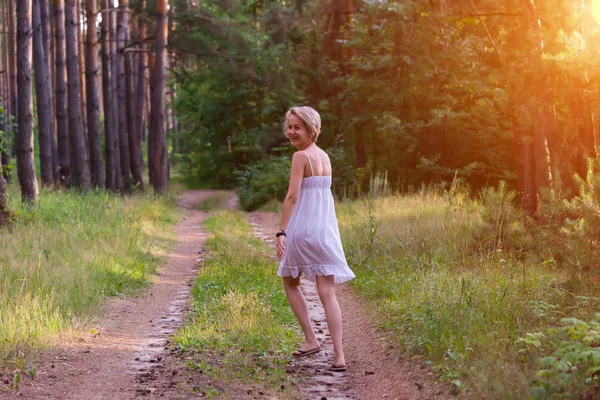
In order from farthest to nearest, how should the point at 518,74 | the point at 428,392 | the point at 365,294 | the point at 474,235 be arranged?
1. the point at 518,74
2. the point at 474,235
3. the point at 365,294
4. the point at 428,392

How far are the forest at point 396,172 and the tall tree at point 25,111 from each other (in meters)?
0.05

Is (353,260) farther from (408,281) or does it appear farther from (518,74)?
(518,74)

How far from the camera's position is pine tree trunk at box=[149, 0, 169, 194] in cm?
2756

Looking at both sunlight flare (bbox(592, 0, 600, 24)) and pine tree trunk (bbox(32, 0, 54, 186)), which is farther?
pine tree trunk (bbox(32, 0, 54, 186))

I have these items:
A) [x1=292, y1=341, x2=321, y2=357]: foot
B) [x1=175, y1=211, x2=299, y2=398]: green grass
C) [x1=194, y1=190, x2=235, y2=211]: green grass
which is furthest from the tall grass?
[x1=194, y1=190, x2=235, y2=211]: green grass

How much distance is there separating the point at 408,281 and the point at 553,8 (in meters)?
6.25

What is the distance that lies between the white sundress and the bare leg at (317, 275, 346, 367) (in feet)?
0.29

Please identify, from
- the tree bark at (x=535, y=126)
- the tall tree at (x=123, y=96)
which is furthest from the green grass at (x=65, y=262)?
the tall tree at (x=123, y=96)

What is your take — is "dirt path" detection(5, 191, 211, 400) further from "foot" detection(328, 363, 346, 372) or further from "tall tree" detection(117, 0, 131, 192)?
"tall tree" detection(117, 0, 131, 192)

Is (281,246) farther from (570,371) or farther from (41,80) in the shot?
(41,80)

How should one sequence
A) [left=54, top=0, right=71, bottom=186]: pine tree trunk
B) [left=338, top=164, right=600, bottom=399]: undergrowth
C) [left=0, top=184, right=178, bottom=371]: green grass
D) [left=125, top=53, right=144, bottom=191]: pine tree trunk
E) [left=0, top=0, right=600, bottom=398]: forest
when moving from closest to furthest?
1. [left=338, top=164, right=600, bottom=399]: undergrowth
2. [left=0, top=0, right=600, bottom=398]: forest
3. [left=0, top=184, right=178, bottom=371]: green grass
4. [left=54, top=0, right=71, bottom=186]: pine tree trunk
5. [left=125, top=53, right=144, bottom=191]: pine tree trunk

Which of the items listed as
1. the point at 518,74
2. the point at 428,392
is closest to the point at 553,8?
the point at 518,74

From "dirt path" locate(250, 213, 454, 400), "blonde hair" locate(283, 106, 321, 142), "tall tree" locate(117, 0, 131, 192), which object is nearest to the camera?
"dirt path" locate(250, 213, 454, 400)

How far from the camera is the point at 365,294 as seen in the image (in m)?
10.2
